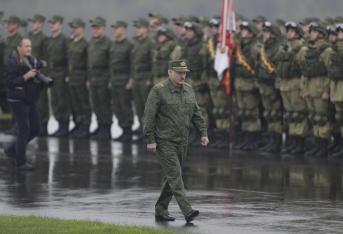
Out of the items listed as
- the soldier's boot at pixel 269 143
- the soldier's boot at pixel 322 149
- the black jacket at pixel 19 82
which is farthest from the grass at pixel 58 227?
the soldier's boot at pixel 269 143

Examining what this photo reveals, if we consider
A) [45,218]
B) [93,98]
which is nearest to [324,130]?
[93,98]

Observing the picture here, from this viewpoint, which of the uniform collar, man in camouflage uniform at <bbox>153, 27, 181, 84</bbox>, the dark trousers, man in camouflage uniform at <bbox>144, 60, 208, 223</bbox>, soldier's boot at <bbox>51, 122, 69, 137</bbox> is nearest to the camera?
man in camouflage uniform at <bbox>144, 60, 208, 223</bbox>

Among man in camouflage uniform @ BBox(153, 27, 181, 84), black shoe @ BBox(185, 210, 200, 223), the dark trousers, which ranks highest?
man in camouflage uniform @ BBox(153, 27, 181, 84)

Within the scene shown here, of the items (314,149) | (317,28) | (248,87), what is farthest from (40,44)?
(317,28)

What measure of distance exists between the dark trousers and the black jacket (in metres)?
0.12

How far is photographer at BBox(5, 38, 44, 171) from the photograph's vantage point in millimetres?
18641

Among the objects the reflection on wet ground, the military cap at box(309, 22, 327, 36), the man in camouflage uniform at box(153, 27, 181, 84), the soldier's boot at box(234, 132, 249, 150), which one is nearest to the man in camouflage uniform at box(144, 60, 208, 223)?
the reflection on wet ground

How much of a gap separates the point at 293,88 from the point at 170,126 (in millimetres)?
8576

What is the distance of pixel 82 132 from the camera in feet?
88.4

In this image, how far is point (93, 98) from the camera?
27047 millimetres

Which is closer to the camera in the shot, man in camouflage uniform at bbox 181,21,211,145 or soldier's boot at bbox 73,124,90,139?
man in camouflage uniform at bbox 181,21,211,145

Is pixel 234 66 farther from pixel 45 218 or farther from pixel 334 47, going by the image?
pixel 45 218

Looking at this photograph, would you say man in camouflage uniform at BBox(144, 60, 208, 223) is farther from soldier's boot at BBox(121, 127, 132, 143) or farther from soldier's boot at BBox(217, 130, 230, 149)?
soldier's boot at BBox(121, 127, 132, 143)

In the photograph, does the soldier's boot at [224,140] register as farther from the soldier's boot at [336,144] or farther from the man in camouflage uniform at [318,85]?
the soldier's boot at [336,144]
